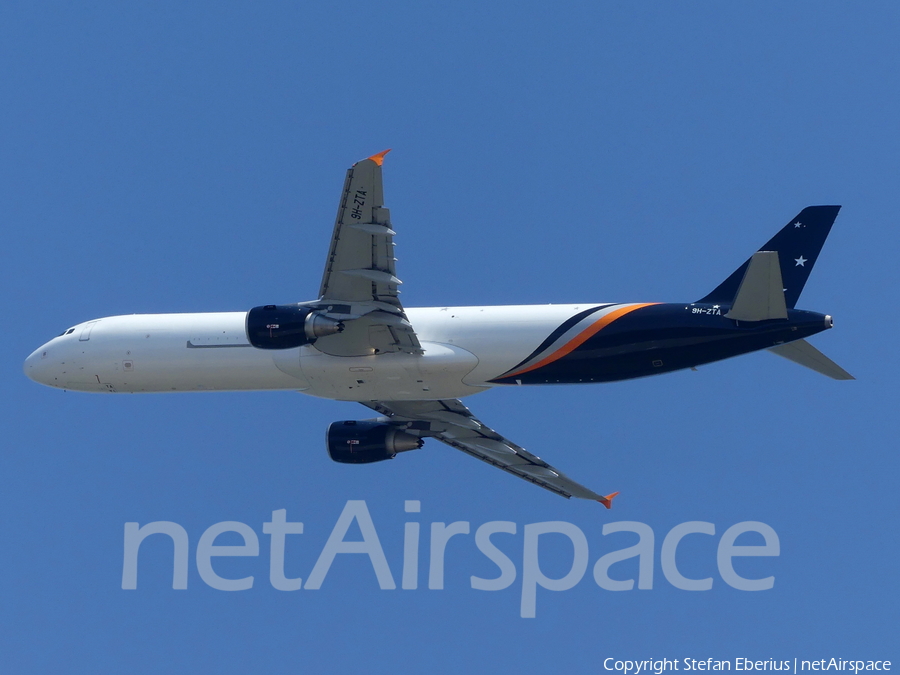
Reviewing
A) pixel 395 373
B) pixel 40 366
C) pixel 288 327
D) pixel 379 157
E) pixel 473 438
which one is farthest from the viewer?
pixel 473 438

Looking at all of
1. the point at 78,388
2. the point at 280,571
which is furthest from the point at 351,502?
the point at 78,388

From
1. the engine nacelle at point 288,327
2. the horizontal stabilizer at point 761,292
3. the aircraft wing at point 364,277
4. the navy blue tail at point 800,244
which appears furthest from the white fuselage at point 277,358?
the navy blue tail at point 800,244

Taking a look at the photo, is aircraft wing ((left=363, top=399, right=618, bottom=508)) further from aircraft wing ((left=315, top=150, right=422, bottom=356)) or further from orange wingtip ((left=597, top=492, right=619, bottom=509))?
aircraft wing ((left=315, top=150, right=422, bottom=356))

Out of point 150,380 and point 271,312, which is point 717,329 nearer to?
point 271,312

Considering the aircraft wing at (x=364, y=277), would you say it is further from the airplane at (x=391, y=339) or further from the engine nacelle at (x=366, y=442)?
the engine nacelle at (x=366, y=442)

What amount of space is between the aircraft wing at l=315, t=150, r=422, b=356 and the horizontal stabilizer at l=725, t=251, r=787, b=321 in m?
8.49

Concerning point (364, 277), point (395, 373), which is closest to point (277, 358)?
point (395, 373)

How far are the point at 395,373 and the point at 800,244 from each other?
11144mm

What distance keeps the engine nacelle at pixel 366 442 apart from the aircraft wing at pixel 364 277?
4.91 metres

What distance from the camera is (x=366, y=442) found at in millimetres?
36781

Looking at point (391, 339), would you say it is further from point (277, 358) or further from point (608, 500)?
point (608, 500)

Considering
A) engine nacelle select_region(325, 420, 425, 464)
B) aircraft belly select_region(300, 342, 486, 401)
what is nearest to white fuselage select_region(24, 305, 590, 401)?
aircraft belly select_region(300, 342, 486, 401)

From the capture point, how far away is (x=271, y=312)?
3111cm

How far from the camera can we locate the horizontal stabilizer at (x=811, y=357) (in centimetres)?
3061
